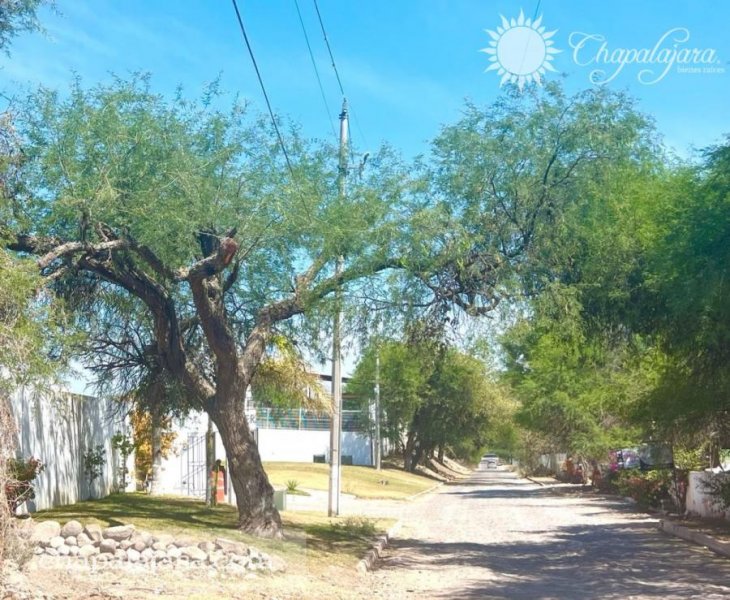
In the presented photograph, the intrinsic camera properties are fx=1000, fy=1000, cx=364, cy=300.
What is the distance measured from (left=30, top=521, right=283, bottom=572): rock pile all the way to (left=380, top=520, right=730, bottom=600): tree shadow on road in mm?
2880

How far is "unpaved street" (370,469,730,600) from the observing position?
1402 centimetres

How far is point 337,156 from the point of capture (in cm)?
1792

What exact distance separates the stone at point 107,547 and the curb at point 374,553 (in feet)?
14.6

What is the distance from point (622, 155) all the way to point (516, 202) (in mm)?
2053

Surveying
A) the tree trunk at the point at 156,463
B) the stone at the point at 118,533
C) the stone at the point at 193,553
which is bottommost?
the stone at the point at 193,553

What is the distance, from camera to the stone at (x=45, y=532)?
13031 mm

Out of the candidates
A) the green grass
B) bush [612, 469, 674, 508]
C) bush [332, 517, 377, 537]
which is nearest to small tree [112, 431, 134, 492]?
the green grass

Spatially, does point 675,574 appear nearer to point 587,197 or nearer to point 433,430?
point 587,197

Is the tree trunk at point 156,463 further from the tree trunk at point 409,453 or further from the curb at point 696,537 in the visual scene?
the tree trunk at point 409,453

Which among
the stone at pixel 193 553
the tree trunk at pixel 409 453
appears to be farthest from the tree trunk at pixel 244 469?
the tree trunk at pixel 409 453

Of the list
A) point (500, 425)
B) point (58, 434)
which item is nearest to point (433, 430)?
point (500, 425)

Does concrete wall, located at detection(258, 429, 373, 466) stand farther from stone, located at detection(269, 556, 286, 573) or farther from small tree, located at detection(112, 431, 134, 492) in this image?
stone, located at detection(269, 556, 286, 573)

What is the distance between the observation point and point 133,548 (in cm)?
1346

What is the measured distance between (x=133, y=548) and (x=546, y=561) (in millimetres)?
7774
